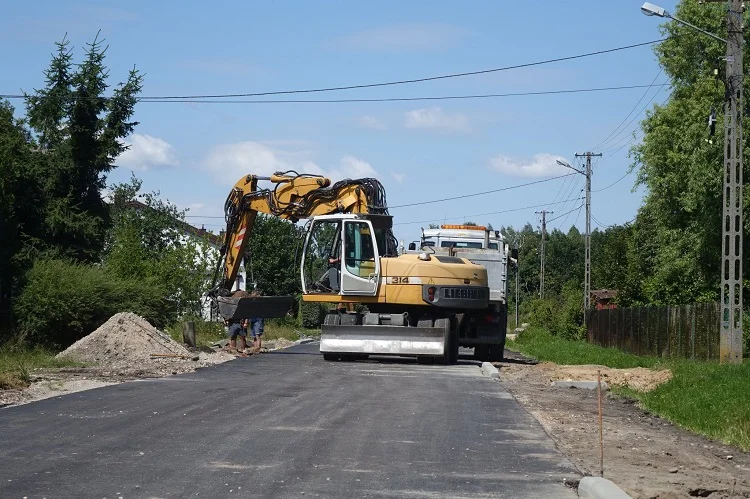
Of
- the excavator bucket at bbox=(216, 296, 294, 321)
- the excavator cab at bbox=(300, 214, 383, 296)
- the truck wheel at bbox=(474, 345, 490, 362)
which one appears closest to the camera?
the excavator cab at bbox=(300, 214, 383, 296)

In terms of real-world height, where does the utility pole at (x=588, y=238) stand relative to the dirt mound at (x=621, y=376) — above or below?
above

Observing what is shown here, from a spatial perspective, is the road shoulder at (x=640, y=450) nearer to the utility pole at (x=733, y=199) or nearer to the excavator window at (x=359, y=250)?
the excavator window at (x=359, y=250)

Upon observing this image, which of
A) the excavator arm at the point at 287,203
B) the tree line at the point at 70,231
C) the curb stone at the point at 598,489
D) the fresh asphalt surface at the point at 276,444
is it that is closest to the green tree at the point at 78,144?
the tree line at the point at 70,231

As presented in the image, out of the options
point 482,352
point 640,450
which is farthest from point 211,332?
point 640,450

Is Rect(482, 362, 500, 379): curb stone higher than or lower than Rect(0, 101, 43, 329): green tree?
lower

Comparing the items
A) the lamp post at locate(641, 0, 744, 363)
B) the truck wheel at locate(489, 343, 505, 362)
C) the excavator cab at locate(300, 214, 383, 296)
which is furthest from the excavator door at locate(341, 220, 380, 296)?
the lamp post at locate(641, 0, 744, 363)

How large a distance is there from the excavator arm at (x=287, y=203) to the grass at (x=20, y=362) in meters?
4.74

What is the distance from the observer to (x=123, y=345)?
1004 inches

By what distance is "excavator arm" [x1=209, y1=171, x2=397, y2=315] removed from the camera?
26188mm

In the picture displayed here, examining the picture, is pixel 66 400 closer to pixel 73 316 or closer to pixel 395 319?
pixel 395 319

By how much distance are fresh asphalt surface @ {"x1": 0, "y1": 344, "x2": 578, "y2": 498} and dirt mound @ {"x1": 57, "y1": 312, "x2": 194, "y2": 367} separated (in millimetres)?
7467

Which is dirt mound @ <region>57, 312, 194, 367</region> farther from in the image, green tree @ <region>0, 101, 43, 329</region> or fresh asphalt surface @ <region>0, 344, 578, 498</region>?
fresh asphalt surface @ <region>0, 344, 578, 498</region>

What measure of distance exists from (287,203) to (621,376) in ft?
30.5

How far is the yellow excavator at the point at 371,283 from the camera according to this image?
24688 millimetres
